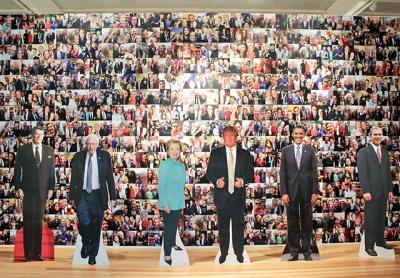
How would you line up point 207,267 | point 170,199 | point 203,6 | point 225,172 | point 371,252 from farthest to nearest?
1. point 203,6
2. point 371,252
3. point 225,172
4. point 170,199
5. point 207,267

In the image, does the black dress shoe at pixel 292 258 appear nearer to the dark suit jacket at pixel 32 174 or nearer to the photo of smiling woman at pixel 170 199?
the photo of smiling woman at pixel 170 199

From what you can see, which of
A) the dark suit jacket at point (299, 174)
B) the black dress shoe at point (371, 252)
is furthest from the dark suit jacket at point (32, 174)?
the black dress shoe at point (371, 252)

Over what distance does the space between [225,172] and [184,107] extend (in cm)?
132

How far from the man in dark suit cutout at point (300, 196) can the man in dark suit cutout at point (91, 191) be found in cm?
224

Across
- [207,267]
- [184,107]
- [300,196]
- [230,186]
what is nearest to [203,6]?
[184,107]

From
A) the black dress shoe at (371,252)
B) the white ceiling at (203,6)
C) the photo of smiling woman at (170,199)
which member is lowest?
the black dress shoe at (371,252)

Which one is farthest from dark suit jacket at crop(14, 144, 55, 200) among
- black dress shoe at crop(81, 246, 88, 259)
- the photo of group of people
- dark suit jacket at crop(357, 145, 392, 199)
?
dark suit jacket at crop(357, 145, 392, 199)

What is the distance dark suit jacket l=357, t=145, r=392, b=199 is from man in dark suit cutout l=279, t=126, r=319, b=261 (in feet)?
2.30

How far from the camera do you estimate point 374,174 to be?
5324 mm

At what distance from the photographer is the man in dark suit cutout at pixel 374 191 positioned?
17.3 feet

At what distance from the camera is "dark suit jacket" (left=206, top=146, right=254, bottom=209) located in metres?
5.03

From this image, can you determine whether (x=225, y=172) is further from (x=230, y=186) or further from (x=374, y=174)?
(x=374, y=174)

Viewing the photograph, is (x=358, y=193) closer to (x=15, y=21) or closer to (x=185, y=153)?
(x=185, y=153)

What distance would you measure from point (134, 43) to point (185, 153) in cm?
178
